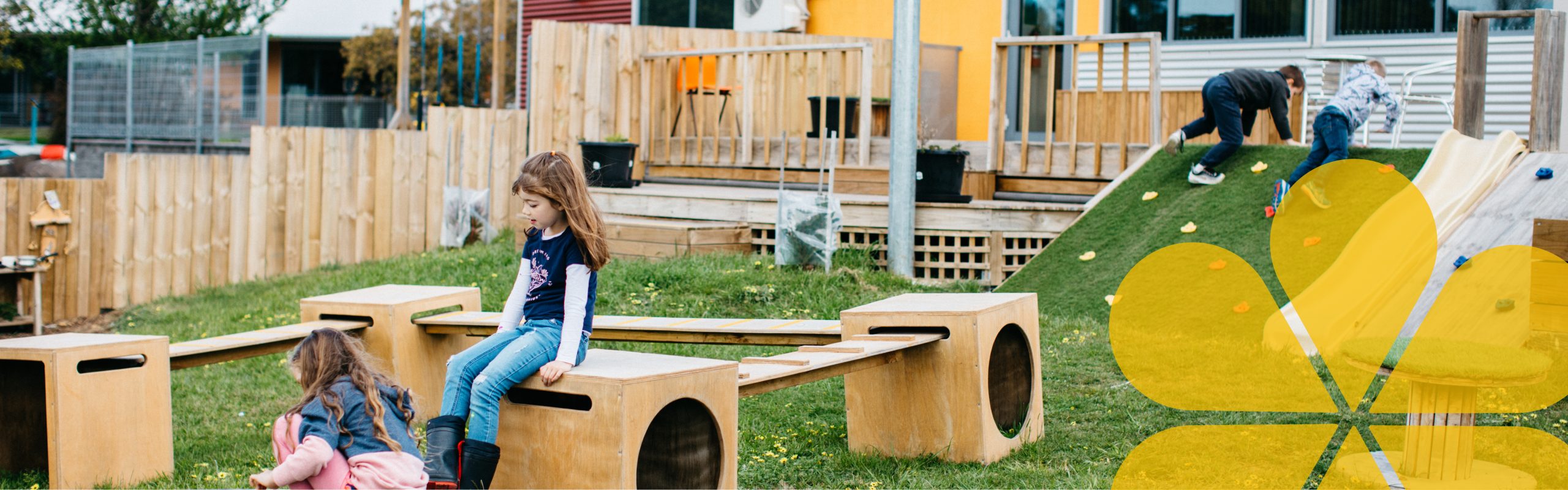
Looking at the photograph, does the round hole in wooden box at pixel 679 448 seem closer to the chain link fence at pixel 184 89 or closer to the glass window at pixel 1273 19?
the glass window at pixel 1273 19

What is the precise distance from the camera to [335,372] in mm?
3740

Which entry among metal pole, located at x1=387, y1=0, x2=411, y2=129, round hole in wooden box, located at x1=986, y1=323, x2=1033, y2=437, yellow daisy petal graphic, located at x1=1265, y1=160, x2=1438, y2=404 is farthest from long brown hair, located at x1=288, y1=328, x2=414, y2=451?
metal pole, located at x1=387, y1=0, x2=411, y2=129

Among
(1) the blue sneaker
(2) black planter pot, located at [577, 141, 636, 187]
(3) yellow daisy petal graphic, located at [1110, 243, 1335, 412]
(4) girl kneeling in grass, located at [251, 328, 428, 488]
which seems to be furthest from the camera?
(2) black planter pot, located at [577, 141, 636, 187]

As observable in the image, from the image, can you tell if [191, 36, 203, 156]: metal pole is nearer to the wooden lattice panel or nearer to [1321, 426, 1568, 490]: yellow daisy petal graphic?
the wooden lattice panel

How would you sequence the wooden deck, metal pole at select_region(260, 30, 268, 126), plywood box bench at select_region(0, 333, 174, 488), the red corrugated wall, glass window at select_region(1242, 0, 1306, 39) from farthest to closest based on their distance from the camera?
the red corrugated wall < metal pole at select_region(260, 30, 268, 126) < glass window at select_region(1242, 0, 1306, 39) < the wooden deck < plywood box bench at select_region(0, 333, 174, 488)

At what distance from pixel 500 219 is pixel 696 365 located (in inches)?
346

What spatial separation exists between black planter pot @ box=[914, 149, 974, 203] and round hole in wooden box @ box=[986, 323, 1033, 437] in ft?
13.7

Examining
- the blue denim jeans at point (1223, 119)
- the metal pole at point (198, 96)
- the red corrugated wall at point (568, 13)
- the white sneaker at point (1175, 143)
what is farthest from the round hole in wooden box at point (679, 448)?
the red corrugated wall at point (568, 13)

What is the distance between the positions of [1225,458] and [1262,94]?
5.20m

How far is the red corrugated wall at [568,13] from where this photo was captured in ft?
57.7

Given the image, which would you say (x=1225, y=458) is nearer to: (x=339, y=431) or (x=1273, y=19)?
(x=339, y=431)

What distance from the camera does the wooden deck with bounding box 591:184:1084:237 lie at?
29.9 feet
